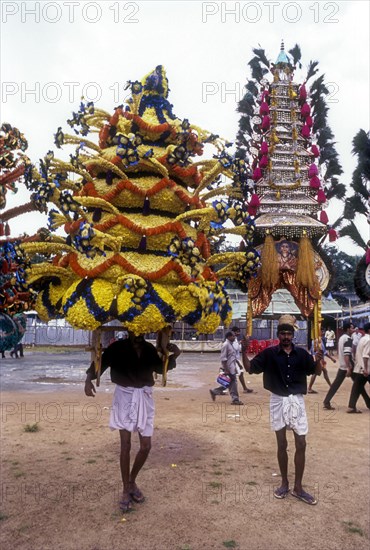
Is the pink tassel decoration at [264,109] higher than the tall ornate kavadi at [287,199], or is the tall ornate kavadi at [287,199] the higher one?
the pink tassel decoration at [264,109]

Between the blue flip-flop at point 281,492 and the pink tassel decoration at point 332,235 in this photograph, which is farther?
the pink tassel decoration at point 332,235

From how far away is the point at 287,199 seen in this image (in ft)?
57.6

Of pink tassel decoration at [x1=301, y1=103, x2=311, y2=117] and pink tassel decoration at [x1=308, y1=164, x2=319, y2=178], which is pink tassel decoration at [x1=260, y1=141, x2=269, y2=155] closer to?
pink tassel decoration at [x1=308, y1=164, x2=319, y2=178]

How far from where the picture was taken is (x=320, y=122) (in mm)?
21125

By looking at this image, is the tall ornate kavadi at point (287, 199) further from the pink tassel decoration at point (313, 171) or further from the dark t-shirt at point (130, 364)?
the dark t-shirt at point (130, 364)

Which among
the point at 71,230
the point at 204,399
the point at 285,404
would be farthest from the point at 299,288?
the point at 71,230

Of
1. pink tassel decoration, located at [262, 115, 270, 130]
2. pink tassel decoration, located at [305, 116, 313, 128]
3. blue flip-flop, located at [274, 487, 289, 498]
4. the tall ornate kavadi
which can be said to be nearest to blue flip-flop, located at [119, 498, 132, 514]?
blue flip-flop, located at [274, 487, 289, 498]

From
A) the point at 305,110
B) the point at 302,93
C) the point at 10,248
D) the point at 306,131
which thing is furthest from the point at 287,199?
the point at 10,248

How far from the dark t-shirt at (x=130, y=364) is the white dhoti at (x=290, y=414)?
4.31 ft

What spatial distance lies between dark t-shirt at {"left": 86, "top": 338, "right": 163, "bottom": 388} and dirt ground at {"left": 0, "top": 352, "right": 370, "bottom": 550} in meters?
1.20

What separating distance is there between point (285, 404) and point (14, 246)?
308 centimetres

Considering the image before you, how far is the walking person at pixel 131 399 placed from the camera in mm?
4418

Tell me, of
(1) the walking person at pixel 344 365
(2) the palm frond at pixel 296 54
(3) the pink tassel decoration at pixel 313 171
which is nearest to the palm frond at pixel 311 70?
(2) the palm frond at pixel 296 54

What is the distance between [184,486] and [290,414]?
144cm
